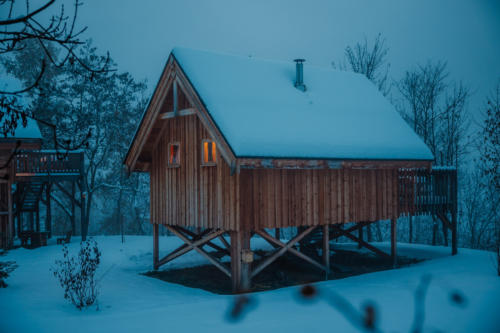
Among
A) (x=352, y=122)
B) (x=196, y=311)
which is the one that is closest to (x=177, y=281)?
(x=196, y=311)

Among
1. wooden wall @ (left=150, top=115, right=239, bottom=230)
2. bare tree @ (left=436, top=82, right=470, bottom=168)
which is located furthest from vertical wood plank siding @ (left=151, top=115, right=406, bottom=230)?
bare tree @ (left=436, top=82, right=470, bottom=168)

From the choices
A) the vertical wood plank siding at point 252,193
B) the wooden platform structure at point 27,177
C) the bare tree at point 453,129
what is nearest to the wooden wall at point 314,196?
the vertical wood plank siding at point 252,193

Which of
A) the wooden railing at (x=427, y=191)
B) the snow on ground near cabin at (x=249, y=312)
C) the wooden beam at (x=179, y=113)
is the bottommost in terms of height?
the snow on ground near cabin at (x=249, y=312)

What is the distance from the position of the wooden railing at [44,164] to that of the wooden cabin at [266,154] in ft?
29.8

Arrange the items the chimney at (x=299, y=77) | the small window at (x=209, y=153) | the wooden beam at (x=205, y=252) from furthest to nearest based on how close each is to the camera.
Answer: the chimney at (x=299, y=77), the wooden beam at (x=205, y=252), the small window at (x=209, y=153)

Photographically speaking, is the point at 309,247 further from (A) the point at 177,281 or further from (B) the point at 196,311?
(B) the point at 196,311

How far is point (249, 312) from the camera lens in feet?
28.7

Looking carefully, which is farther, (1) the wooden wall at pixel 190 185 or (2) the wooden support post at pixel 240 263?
(1) the wooden wall at pixel 190 185

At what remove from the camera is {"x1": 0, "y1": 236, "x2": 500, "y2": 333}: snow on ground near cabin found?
9945mm

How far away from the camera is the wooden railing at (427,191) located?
61.9 feet

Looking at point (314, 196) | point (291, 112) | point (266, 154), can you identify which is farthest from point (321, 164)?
point (291, 112)

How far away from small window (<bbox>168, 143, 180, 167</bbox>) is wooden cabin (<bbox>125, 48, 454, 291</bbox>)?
0.13 feet

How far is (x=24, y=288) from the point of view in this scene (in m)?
14.7

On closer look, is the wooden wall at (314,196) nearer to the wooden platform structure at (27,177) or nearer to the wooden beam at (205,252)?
the wooden beam at (205,252)
